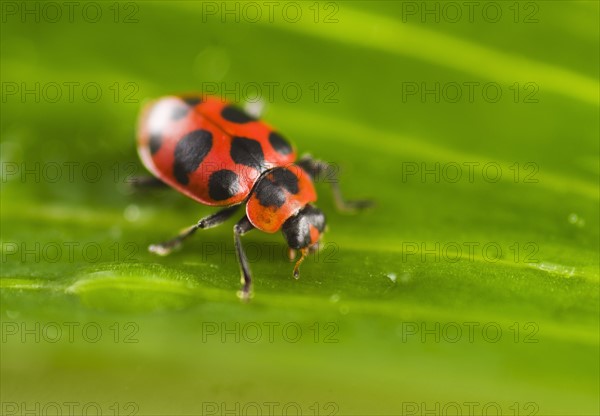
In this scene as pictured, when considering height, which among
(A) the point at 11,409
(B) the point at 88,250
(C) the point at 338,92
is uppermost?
(C) the point at 338,92

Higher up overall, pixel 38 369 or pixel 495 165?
pixel 495 165

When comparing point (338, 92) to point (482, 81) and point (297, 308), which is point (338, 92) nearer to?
point (482, 81)

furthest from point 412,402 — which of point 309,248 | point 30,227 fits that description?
point 30,227
